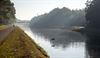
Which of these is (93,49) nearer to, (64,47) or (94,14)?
(64,47)

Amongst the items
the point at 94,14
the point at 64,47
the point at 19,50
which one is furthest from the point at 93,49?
the point at 94,14

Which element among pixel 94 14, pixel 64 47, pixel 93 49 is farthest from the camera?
pixel 94 14

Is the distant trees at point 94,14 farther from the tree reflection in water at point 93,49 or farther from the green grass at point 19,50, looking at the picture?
the green grass at point 19,50

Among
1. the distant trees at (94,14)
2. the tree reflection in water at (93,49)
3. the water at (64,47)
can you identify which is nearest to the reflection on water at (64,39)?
the water at (64,47)

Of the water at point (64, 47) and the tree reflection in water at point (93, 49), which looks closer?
the tree reflection in water at point (93, 49)

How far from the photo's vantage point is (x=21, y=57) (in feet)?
77.1

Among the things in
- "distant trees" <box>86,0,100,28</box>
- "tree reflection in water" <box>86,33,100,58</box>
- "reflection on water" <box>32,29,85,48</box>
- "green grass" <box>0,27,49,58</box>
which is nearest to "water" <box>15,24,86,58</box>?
"reflection on water" <box>32,29,85,48</box>

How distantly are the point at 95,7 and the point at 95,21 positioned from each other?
10.9m

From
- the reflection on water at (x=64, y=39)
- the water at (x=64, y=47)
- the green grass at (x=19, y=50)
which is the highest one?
the green grass at (x=19, y=50)

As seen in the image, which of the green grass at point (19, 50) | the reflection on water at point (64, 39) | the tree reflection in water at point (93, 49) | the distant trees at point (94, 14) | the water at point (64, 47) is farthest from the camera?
the distant trees at point (94, 14)

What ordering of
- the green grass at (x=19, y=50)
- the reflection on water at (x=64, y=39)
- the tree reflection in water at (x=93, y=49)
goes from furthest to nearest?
the reflection on water at (x=64, y=39), the tree reflection in water at (x=93, y=49), the green grass at (x=19, y=50)

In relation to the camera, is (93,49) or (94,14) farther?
(94,14)

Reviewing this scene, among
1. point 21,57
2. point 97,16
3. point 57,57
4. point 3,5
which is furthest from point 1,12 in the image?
point 21,57

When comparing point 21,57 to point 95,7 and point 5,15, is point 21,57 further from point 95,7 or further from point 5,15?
point 95,7
